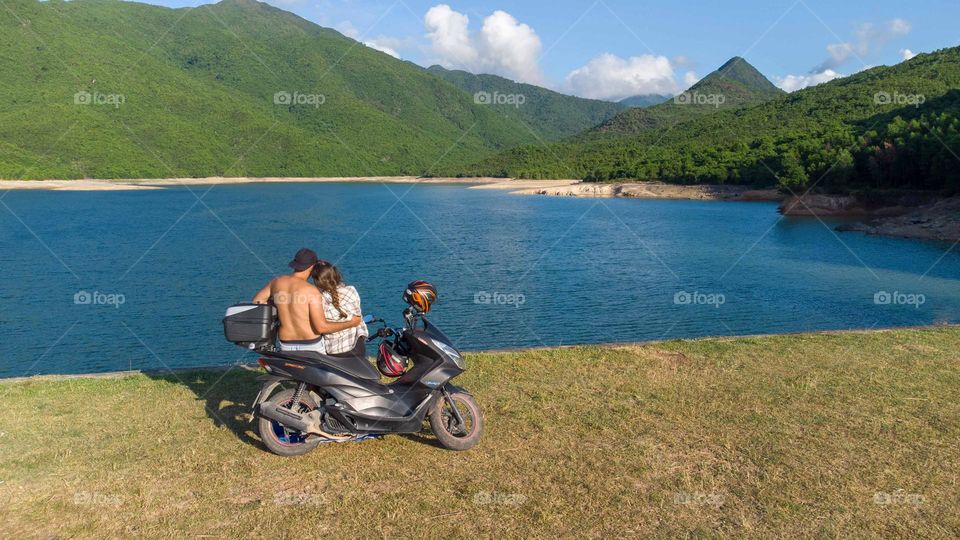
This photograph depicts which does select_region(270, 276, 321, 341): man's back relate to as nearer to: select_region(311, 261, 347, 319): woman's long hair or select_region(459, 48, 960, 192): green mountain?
select_region(311, 261, 347, 319): woman's long hair

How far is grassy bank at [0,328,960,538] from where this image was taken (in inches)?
197

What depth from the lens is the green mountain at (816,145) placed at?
192 feet

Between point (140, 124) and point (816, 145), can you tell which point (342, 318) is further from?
point (140, 124)

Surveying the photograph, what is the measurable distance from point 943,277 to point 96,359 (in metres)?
33.4

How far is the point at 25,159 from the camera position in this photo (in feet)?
367

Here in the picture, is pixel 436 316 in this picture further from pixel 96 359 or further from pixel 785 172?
pixel 785 172

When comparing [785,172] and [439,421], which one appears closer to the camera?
[439,421]

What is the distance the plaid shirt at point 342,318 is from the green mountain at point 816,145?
5957 centimetres

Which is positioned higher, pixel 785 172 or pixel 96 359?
pixel 785 172

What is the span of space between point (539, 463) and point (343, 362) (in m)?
2.08

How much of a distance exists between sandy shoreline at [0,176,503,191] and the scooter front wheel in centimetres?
11593

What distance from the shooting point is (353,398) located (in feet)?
20.6

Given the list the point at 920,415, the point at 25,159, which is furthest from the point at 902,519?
the point at 25,159

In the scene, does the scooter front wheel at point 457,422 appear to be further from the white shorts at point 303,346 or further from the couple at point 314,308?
the white shorts at point 303,346
